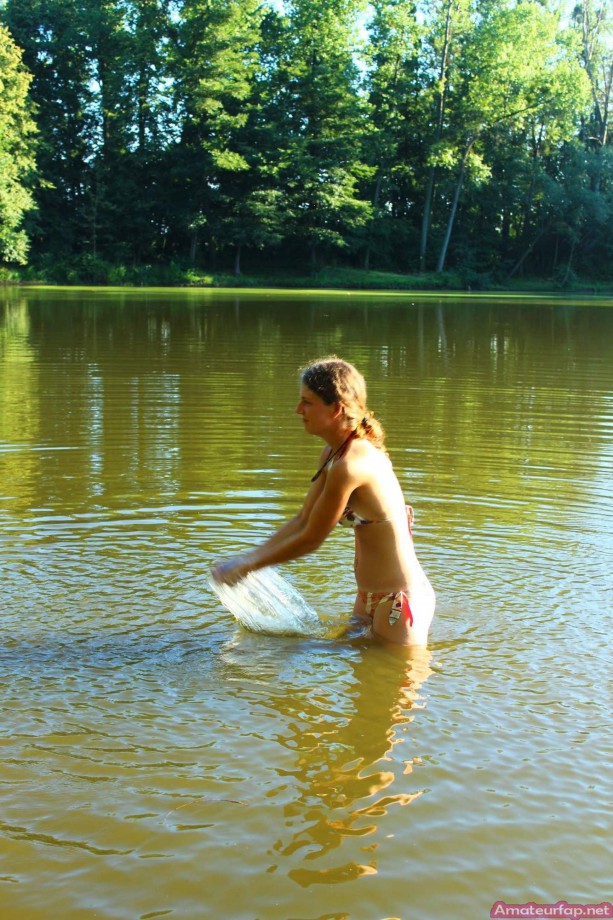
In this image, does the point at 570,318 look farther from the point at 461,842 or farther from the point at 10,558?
the point at 461,842

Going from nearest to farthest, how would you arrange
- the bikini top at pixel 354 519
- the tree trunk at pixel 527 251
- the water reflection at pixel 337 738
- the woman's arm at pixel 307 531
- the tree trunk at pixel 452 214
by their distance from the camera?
the water reflection at pixel 337 738 < the woman's arm at pixel 307 531 < the bikini top at pixel 354 519 < the tree trunk at pixel 452 214 < the tree trunk at pixel 527 251

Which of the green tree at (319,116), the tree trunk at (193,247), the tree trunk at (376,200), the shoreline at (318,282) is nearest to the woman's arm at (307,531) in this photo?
the shoreline at (318,282)

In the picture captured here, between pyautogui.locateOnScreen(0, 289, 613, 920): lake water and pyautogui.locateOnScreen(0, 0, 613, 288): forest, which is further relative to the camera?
pyautogui.locateOnScreen(0, 0, 613, 288): forest

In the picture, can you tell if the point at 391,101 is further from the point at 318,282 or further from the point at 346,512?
the point at 346,512

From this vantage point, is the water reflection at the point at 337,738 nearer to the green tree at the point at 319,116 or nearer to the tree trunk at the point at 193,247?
the green tree at the point at 319,116

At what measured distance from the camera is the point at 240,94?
172 feet

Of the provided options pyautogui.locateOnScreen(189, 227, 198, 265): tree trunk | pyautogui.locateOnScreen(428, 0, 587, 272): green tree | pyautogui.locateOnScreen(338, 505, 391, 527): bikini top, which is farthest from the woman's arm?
pyautogui.locateOnScreen(428, 0, 587, 272): green tree

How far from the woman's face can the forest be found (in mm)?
46063

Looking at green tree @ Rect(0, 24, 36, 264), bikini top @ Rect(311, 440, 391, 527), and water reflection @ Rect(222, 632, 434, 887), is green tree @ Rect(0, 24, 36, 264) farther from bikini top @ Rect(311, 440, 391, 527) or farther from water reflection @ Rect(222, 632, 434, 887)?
water reflection @ Rect(222, 632, 434, 887)

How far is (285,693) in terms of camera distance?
4.56 metres

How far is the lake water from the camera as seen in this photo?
3236mm

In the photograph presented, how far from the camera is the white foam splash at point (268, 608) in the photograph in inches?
203

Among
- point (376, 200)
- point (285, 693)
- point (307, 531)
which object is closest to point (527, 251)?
point (376, 200)

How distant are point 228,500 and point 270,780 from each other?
442 cm
